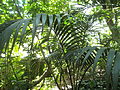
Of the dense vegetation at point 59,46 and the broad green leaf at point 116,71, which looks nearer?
the broad green leaf at point 116,71

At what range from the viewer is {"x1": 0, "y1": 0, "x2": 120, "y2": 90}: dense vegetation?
891mm

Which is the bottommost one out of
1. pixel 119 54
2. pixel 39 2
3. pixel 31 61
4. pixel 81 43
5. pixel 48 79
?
pixel 48 79

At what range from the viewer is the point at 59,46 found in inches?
53.4

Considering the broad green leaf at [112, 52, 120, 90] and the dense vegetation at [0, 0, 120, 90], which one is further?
the dense vegetation at [0, 0, 120, 90]

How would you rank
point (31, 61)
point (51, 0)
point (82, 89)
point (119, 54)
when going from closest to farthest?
point (119, 54) < point (82, 89) < point (31, 61) < point (51, 0)

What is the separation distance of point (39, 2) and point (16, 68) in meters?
0.82

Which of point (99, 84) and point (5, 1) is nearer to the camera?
point (99, 84)

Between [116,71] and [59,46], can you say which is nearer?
[116,71]

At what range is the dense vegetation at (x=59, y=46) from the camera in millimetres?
891

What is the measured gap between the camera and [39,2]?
2.05 m

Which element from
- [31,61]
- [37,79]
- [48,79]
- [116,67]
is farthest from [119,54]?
[48,79]

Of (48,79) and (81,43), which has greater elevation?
(81,43)

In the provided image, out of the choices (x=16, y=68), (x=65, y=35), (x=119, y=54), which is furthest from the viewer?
(x=16, y=68)

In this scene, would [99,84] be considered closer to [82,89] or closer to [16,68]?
[82,89]
